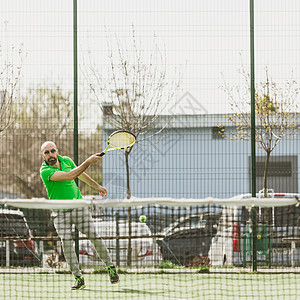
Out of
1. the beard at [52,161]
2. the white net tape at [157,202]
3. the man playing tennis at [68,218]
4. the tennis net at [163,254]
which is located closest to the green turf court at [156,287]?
the tennis net at [163,254]

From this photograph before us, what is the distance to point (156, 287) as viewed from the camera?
7.41 metres

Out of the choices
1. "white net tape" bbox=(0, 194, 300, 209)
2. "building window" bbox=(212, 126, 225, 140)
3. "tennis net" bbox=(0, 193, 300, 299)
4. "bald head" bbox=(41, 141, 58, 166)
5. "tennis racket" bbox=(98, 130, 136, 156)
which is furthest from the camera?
"building window" bbox=(212, 126, 225, 140)

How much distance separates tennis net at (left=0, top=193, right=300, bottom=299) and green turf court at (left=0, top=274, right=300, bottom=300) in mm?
11

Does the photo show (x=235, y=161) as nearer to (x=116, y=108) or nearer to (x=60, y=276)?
(x=116, y=108)

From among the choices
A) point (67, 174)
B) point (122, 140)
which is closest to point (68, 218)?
point (67, 174)

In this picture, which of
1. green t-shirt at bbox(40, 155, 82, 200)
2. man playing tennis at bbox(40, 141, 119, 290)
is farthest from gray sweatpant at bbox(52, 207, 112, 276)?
green t-shirt at bbox(40, 155, 82, 200)

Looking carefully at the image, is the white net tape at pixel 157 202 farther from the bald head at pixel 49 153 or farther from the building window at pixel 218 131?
the building window at pixel 218 131

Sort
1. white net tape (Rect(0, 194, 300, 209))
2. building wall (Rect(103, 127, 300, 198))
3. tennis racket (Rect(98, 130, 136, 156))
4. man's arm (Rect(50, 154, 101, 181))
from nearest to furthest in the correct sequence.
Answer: white net tape (Rect(0, 194, 300, 209))
man's arm (Rect(50, 154, 101, 181))
tennis racket (Rect(98, 130, 136, 156))
building wall (Rect(103, 127, 300, 198))

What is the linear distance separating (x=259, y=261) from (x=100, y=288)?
2671 mm

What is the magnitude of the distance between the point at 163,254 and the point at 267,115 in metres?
2.56

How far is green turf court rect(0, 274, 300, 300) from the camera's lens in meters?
6.71

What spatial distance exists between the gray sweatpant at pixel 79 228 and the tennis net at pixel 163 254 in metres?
0.01

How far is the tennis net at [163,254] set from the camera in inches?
263

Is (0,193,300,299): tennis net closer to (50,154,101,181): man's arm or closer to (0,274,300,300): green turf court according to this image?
(0,274,300,300): green turf court
